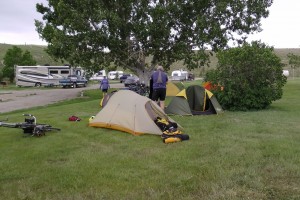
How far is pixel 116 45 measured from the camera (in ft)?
79.7

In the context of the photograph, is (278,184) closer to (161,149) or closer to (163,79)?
(161,149)

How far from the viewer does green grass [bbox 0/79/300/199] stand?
5148 mm

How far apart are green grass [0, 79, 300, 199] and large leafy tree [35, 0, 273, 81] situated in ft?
46.5

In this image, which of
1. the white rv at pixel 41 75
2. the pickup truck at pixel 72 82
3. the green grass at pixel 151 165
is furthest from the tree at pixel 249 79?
the white rv at pixel 41 75

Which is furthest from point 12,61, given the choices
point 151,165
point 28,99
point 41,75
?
point 151,165

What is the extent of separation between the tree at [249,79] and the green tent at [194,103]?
1.34m

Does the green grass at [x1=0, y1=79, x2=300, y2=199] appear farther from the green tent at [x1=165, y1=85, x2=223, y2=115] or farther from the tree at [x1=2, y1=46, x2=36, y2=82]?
the tree at [x1=2, y1=46, x2=36, y2=82]

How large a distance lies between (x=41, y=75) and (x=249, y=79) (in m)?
40.4

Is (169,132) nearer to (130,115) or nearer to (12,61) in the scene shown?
(130,115)

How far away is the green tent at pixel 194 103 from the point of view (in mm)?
13586

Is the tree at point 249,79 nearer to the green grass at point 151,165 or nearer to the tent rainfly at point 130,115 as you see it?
the green grass at point 151,165

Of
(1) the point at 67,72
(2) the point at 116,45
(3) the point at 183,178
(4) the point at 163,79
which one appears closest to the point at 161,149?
(3) the point at 183,178

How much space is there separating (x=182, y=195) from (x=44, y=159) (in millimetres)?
3201

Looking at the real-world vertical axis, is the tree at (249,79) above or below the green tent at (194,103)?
above
